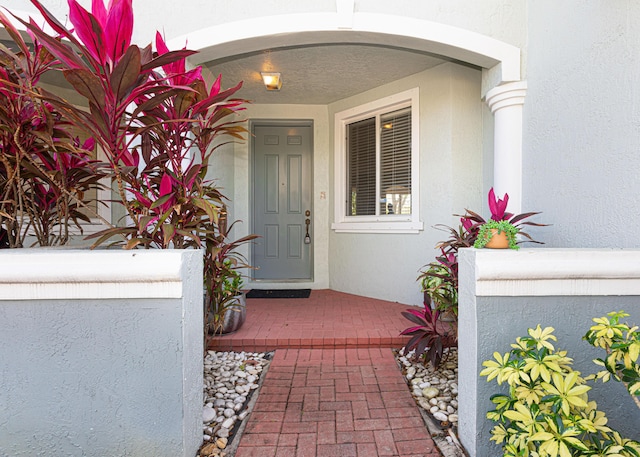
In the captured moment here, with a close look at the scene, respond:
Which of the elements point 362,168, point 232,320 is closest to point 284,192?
point 362,168

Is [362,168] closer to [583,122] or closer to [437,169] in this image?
[437,169]

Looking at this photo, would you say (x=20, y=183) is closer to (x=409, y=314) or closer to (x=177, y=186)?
(x=177, y=186)

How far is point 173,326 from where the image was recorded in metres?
1.44

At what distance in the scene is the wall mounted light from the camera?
3914 millimetres

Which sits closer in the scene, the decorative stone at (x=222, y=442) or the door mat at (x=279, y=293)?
the decorative stone at (x=222, y=442)

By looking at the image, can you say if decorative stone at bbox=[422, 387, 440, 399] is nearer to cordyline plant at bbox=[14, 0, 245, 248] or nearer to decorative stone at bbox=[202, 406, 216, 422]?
decorative stone at bbox=[202, 406, 216, 422]

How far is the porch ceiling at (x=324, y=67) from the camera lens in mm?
3576

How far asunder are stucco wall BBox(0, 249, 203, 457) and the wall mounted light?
3062mm

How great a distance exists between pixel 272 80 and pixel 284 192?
158cm

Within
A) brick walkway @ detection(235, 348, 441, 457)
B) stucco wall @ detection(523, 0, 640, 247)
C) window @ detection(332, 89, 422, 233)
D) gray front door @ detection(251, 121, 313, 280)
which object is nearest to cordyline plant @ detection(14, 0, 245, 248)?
brick walkway @ detection(235, 348, 441, 457)

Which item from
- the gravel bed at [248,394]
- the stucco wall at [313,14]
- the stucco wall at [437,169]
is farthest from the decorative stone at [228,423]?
the stucco wall at [313,14]

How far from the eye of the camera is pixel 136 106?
5.09 feet

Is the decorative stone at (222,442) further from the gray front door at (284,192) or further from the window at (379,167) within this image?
the gray front door at (284,192)

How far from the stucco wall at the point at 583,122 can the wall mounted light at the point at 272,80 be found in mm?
2461
